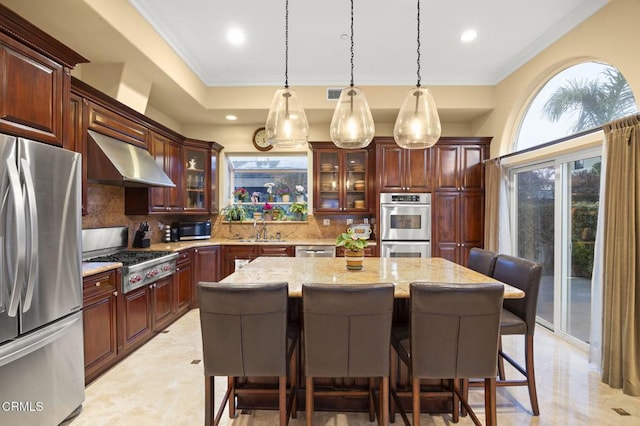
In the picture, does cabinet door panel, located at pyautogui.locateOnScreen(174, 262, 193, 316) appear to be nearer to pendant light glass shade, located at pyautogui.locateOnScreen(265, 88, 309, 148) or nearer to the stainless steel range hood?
the stainless steel range hood

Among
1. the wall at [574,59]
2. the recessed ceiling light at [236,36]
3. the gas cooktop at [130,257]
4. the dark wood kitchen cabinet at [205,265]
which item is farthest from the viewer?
the dark wood kitchen cabinet at [205,265]

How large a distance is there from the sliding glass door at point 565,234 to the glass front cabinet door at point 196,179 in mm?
4615

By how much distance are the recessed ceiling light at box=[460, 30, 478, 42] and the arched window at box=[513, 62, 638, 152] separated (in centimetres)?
109

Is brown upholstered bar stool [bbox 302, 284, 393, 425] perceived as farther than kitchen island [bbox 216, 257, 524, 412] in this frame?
No

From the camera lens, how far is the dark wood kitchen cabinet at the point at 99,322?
2404 mm

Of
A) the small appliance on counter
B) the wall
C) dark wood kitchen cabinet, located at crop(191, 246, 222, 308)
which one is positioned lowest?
dark wood kitchen cabinet, located at crop(191, 246, 222, 308)

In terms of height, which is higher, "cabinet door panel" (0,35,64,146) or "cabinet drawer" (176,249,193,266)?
"cabinet door panel" (0,35,64,146)

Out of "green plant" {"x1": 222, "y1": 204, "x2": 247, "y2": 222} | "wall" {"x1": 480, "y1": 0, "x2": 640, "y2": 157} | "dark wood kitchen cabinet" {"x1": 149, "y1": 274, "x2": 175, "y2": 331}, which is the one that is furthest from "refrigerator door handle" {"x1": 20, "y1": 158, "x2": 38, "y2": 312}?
"wall" {"x1": 480, "y1": 0, "x2": 640, "y2": 157}

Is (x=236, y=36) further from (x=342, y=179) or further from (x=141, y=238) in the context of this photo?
(x=141, y=238)

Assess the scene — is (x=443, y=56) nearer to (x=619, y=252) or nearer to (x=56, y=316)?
(x=619, y=252)

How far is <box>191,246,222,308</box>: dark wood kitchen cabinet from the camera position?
4340mm

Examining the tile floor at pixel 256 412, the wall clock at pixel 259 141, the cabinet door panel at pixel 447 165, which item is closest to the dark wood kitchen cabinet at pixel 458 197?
the cabinet door panel at pixel 447 165

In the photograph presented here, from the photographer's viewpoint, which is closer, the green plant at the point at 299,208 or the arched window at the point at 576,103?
the arched window at the point at 576,103

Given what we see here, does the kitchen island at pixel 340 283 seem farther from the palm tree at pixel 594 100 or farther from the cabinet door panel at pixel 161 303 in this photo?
the palm tree at pixel 594 100
